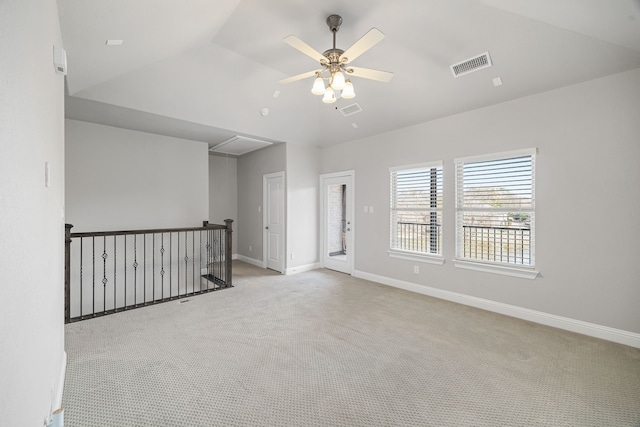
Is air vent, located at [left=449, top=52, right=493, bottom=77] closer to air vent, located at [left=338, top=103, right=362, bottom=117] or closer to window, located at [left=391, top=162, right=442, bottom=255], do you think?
window, located at [left=391, top=162, right=442, bottom=255]

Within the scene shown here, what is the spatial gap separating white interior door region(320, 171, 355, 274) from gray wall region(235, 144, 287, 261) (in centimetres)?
112

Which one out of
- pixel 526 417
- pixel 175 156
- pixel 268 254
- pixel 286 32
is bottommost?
pixel 526 417

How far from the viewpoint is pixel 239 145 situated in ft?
19.9

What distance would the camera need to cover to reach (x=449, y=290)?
4324 mm

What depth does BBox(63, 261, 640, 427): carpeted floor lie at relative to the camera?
197 centimetres

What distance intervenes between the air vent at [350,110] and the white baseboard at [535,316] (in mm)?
2934

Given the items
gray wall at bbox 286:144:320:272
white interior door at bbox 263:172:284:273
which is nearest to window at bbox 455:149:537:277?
gray wall at bbox 286:144:320:272

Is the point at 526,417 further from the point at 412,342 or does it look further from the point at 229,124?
the point at 229,124

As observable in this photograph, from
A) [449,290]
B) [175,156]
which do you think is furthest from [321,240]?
[175,156]

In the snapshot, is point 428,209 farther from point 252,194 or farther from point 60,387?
point 60,387

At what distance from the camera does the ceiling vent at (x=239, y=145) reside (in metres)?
5.55

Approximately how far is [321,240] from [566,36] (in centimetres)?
482

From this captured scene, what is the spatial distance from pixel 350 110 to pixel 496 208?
2659mm

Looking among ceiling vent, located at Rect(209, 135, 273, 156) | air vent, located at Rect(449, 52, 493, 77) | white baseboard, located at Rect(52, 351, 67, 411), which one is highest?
air vent, located at Rect(449, 52, 493, 77)
